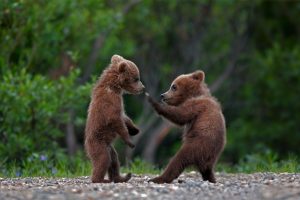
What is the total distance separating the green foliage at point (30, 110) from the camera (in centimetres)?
1403

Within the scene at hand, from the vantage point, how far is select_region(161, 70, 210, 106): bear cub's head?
10828mm

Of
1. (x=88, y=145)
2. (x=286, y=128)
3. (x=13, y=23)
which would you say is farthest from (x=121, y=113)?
(x=286, y=128)

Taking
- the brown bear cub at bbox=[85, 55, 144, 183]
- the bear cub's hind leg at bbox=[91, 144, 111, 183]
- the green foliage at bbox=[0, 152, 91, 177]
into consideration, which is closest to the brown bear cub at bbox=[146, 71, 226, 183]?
the brown bear cub at bbox=[85, 55, 144, 183]

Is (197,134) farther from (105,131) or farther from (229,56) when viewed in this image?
(229,56)

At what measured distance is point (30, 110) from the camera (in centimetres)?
1441

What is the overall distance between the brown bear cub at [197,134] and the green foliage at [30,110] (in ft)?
13.9

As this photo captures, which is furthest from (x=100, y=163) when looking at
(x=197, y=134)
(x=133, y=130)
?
(x=197, y=134)

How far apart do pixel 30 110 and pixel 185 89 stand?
426 cm

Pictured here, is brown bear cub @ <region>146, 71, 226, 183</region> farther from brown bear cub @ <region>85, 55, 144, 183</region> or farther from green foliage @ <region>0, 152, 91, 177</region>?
green foliage @ <region>0, 152, 91, 177</region>

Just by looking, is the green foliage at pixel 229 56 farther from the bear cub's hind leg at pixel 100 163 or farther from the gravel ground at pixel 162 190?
the gravel ground at pixel 162 190

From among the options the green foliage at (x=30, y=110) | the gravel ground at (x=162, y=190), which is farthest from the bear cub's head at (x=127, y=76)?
the green foliage at (x=30, y=110)

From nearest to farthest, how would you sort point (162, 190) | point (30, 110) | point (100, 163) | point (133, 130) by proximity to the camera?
point (162, 190) → point (100, 163) → point (133, 130) → point (30, 110)

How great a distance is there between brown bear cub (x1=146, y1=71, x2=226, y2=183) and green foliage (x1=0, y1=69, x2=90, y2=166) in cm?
422

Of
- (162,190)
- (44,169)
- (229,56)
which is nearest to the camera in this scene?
(162,190)
